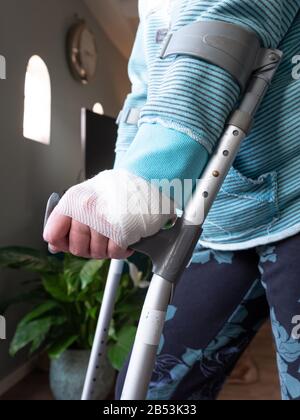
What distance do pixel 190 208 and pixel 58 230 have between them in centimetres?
14

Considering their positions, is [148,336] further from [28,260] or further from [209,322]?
[28,260]

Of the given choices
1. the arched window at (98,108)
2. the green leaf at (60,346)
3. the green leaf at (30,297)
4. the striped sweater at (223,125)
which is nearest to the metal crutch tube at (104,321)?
the striped sweater at (223,125)

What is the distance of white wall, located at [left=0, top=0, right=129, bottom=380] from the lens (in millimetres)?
851

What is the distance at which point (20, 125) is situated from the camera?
0.84 meters

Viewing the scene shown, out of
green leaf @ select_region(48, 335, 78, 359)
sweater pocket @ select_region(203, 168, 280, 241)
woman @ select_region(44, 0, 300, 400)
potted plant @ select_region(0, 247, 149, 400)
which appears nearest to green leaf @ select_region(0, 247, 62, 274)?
potted plant @ select_region(0, 247, 149, 400)

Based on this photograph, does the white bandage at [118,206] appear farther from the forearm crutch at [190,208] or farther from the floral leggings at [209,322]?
the floral leggings at [209,322]

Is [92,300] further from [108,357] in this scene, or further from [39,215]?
[39,215]

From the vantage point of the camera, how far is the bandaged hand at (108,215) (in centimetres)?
43

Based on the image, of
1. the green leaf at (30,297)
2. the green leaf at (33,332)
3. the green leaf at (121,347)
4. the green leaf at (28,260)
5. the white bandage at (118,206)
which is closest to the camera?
the white bandage at (118,206)

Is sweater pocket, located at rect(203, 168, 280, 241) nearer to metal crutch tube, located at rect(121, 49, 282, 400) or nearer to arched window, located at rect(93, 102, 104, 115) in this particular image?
metal crutch tube, located at rect(121, 49, 282, 400)

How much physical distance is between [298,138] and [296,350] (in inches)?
11.0

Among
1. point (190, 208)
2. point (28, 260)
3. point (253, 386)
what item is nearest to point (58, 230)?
point (190, 208)

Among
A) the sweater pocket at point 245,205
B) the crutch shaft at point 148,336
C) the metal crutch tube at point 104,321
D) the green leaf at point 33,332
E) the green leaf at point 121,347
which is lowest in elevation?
the green leaf at point 121,347

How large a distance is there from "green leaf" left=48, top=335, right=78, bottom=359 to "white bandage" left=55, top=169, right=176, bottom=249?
1.34 meters
